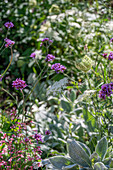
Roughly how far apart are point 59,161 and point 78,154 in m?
0.12

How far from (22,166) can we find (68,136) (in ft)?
1.24

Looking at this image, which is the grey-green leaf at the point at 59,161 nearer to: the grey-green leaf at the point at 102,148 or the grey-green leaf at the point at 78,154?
the grey-green leaf at the point at 78,154

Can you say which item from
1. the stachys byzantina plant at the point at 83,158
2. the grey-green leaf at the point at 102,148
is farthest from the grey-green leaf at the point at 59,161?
the grey-green leaf at the point at 102,148

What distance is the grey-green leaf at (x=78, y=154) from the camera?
4.09ft

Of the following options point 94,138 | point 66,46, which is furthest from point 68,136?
point 66,46

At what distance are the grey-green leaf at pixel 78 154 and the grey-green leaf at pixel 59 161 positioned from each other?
66 mm

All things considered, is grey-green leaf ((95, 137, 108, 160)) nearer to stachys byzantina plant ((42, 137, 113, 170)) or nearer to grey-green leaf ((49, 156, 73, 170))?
stachys byzantina plant ((42, 137, 113, 170))

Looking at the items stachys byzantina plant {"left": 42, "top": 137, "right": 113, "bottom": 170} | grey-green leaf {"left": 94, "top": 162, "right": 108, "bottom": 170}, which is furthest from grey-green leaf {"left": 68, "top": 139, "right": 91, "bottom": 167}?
grey-green leaf {"left": 94, "top": 162, "right": 108, "bottom": 170}

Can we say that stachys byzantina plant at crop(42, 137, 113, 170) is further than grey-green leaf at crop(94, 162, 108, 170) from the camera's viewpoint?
Yes

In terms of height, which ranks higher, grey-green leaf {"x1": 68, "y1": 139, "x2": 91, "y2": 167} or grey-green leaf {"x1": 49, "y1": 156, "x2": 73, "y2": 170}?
grey-green leaf {"x1": 68, "y1": 139, "x2": 91, "y2": 167}

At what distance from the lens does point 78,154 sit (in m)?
1.25

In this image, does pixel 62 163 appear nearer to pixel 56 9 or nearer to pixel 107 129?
pixel 107 129

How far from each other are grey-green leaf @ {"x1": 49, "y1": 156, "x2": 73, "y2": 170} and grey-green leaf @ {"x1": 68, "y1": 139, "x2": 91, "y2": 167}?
7 cm

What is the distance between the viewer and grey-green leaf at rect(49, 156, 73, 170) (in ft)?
4.19
